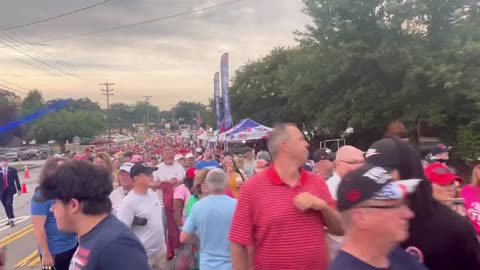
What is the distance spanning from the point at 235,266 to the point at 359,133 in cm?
2728

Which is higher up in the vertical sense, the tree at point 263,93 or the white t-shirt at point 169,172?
the tree at point 263,93

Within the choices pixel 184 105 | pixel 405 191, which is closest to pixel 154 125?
pixel 184 105

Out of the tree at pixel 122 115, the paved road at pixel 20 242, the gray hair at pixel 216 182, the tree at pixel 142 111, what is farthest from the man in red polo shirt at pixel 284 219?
the tree at pixel 142 111

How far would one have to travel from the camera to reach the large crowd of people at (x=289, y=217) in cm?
223

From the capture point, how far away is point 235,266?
374 cm

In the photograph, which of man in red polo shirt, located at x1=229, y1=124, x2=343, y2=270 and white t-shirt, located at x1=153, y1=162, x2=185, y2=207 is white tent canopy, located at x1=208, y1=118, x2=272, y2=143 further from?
man in red polo shirt, located at x1=229, y1=124, x2=343, y2=270

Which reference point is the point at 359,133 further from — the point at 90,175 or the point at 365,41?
the point at 90,175

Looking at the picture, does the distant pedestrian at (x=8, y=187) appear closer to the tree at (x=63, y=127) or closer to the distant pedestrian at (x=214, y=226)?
the distant pedestrian at (x=214, y=226)

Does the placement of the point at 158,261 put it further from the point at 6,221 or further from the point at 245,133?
the point at 245,133

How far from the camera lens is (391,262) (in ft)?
7.53

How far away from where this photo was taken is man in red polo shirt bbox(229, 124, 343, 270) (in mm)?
3582

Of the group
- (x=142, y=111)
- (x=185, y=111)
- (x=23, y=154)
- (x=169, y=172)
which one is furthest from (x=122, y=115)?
(x=169, y=172)

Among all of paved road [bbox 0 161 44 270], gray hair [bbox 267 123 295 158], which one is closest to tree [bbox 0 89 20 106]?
paved road [bbox 0 161 44 270]

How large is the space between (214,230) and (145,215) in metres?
1.16
